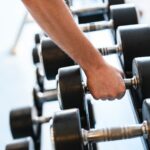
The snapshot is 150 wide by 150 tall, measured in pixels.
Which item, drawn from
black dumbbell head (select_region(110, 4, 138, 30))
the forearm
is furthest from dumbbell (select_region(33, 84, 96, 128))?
black dumbbell head (select_region(110, 4, 138, 30))

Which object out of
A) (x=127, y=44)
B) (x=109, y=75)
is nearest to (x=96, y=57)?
(x=109, y=75)

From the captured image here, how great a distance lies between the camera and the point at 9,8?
2504 millimetres

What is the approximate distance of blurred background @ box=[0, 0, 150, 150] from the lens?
1.83 meters

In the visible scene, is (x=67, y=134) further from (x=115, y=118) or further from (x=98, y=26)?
(x=98, y=26)

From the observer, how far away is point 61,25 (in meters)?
0.80

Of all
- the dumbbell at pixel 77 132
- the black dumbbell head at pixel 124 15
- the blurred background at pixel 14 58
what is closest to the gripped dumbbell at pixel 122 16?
Result: the black dumbbell head at pixel 124 15

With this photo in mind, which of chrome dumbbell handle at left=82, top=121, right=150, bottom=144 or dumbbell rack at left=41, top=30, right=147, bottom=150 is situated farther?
dumbbell rack at left=41, top=30, right=147, bottom=150

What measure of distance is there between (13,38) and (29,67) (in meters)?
0.40

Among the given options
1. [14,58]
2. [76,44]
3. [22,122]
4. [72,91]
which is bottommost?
[14,58]

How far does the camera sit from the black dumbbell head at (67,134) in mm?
724

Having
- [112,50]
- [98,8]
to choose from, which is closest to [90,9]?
[98,8]

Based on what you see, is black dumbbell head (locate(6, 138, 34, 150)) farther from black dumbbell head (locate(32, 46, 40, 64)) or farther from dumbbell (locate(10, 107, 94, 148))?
black dumbbell head (locate(32, 46, 40, 64))

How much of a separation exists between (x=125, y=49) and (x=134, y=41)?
4 centimetres

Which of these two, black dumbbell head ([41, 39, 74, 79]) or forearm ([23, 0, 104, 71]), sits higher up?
forearm ([23, 0, 104, 71])
